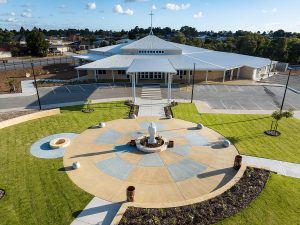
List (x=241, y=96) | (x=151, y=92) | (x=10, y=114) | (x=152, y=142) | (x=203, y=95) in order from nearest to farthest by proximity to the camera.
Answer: (x=152, y=142), (x=10, y=114), (x=241, y=96), (x=203, y=95), (x=151, y=92)

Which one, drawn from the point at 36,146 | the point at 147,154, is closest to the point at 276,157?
the point at 147,154

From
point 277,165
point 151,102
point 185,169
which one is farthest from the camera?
point 151,102

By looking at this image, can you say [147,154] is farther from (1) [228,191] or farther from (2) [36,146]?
(2) [36,146]

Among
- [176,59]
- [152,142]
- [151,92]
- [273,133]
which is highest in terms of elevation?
[176,59]

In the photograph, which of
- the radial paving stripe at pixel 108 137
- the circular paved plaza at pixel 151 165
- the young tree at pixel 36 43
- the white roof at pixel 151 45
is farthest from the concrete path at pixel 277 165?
the young tree at pixel 36 43

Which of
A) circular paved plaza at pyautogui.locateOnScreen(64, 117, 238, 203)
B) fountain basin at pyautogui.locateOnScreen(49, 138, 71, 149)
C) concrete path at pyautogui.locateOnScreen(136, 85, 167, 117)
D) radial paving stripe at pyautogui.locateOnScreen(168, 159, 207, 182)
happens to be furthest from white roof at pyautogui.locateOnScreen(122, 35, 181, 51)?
radial paving stripe at pyautogui.locateOnScreen(168, 159, 207, 182)

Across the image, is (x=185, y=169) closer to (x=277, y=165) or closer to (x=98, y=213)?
(x=98, y=213)

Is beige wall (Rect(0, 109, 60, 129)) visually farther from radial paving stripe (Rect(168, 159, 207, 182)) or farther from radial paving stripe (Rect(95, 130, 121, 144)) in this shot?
radial paving stripe (Rect(168, 159, 207, 182))

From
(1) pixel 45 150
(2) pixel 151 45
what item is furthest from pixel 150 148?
(2) pixel 151 45
